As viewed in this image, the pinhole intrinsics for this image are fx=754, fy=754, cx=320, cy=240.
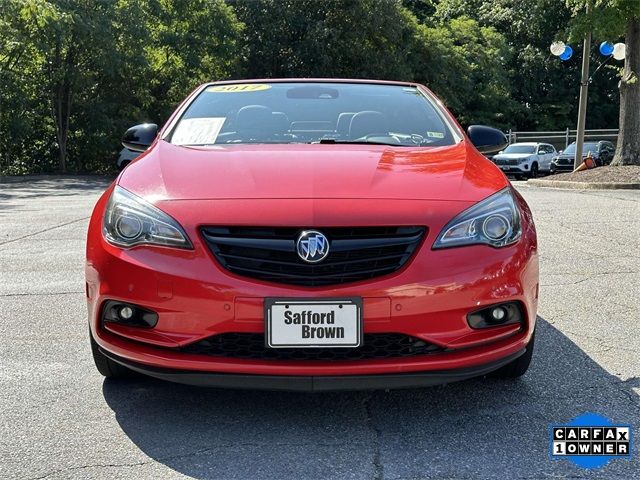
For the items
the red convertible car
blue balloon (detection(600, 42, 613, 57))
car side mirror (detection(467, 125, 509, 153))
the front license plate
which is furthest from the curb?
the front license plate

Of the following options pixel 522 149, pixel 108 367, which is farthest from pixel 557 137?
pixel 108 367

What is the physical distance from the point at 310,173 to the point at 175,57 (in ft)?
88.1

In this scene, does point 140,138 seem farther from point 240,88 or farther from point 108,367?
point 108,367

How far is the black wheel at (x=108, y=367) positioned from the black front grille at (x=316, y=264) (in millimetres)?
903

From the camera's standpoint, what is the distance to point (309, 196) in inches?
116

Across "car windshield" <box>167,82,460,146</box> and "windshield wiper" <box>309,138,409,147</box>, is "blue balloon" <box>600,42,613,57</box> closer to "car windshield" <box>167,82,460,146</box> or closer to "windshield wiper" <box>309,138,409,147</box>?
"car windshield" <box>167,82,460,146</box>

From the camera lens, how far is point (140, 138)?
4.36 m

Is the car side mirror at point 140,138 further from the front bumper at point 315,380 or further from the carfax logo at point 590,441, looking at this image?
the carfax logo at point 590,441

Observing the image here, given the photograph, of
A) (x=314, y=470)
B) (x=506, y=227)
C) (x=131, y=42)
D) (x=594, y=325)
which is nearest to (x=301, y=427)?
(x=314, y=470)

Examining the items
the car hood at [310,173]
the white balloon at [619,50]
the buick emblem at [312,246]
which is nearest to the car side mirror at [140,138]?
the car hood at [310,173]

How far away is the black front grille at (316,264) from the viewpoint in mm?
2779

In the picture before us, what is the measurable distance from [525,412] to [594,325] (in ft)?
5.23

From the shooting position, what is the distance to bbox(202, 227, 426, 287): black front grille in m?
2.78

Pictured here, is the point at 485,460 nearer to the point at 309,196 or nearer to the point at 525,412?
the point at 525,412
